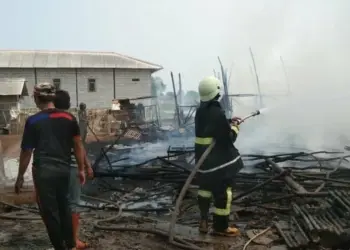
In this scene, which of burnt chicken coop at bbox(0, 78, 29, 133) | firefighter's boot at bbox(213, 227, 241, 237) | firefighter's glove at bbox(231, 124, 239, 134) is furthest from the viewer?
burnt chicken coop at bbox(0, 78, 29, 133)

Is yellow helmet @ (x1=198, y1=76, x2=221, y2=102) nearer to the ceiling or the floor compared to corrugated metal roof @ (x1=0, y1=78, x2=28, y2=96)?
nearer to the floor

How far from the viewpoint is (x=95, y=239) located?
447 cm

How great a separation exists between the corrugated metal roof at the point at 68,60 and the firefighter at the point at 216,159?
105 feet

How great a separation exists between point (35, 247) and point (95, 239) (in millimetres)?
616

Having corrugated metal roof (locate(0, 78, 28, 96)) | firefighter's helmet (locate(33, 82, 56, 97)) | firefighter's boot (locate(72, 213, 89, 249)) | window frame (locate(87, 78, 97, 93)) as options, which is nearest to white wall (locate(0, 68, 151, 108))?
window frame (locate(87, 78, 97, 93))

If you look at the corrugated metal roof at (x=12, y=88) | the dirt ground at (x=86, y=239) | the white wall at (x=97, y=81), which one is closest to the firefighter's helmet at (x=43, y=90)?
the dirt ground at (x=86, y=239)

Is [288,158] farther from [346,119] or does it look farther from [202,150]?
[346,119]

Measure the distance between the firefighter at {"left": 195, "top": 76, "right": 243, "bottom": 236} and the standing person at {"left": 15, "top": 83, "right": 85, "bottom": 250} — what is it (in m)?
1.58

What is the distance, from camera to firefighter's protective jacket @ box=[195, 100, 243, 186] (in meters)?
4.55

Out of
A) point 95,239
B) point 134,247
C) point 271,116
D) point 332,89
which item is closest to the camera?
point 134,247

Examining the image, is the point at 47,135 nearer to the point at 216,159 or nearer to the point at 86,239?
the point at 86,239

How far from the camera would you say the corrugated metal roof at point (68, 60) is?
34844mm

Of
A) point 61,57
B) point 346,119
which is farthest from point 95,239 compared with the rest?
point 61,57

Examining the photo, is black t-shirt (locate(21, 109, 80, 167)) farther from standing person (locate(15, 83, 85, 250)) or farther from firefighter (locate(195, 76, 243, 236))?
firefighter (locate(195, 76, 243, 236))
